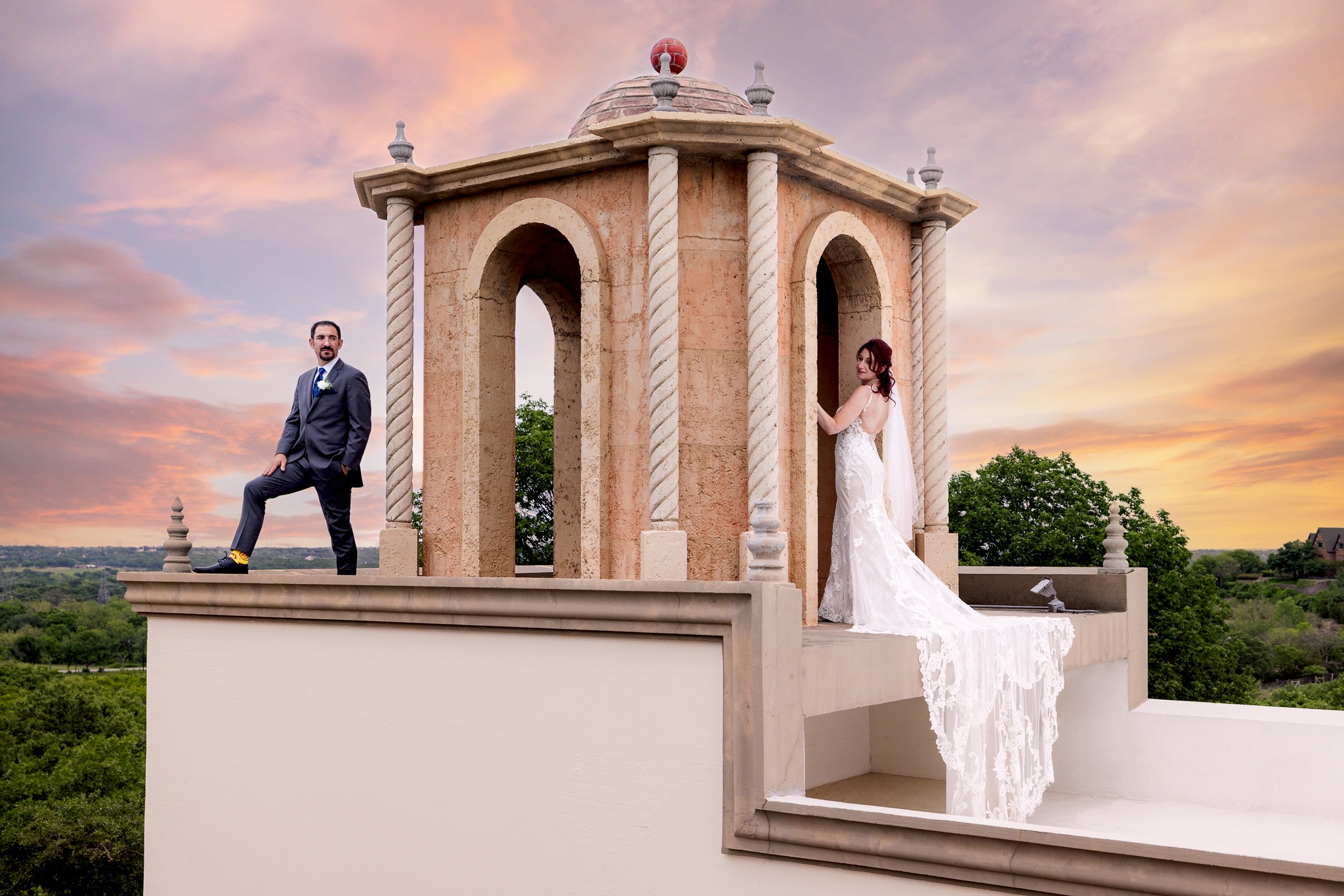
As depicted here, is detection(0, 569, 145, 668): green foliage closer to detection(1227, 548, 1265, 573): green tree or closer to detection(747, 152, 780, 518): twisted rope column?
detection(747, 152, 780, 518): twisted rope column

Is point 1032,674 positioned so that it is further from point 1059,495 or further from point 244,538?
point 1059,495

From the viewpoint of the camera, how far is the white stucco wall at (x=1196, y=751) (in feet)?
35.6

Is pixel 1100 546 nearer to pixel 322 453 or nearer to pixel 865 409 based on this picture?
pixel 865 409

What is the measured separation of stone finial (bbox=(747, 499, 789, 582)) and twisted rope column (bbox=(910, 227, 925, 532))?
214 inches

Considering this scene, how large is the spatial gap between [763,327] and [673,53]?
107 inches

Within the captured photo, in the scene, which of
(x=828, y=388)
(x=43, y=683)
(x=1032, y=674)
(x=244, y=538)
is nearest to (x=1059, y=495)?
(x=828, y=388)

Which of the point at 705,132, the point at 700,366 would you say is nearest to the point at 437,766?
the point at 700,366

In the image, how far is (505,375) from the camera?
10.9m

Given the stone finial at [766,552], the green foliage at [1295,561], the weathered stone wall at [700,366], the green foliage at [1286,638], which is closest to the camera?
the stone finial at [766,552]

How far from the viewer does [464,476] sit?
Answer: 34.9 ft

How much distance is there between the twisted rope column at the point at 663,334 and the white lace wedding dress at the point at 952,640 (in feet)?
5.67

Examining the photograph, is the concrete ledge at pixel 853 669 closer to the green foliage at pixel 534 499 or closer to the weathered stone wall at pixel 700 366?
the weathered stone wall at pixel 700 366

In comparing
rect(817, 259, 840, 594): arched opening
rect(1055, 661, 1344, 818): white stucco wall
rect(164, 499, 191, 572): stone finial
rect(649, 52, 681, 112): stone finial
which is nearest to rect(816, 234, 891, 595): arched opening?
rect(817, 259, 840, 594): arched opening

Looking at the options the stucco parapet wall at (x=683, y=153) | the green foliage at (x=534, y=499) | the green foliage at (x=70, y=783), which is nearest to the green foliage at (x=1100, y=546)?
the green foliage at (x=534, y=499)
